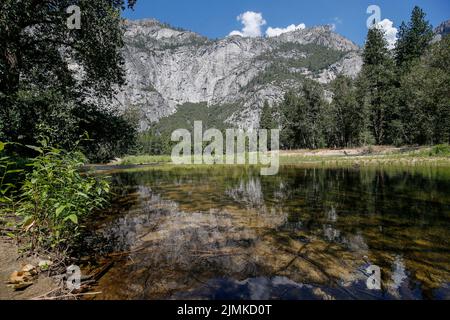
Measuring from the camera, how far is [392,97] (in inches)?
2413

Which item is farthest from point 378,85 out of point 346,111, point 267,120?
point 267,120

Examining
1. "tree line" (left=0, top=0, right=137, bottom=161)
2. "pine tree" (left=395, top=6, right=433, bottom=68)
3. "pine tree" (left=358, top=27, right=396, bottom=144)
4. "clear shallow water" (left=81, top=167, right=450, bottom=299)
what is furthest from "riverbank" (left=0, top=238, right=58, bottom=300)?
"pine tree" (left=395, top=6, right=433, bottom=68)

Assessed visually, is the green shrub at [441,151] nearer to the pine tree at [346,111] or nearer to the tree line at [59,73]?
the pine tree at [346,111]

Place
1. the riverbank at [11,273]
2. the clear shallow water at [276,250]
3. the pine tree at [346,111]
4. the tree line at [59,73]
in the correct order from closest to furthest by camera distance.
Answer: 1. the riverbank at [11,273]
2. the clear shallow water at [276,250]
3. the tree line at [59,73]
4. the pine tree at [346,111]

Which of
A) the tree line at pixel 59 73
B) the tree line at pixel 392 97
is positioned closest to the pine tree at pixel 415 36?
the tree line at pixel 392 97

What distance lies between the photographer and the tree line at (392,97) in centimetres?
4450

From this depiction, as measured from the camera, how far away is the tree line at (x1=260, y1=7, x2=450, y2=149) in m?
44.5

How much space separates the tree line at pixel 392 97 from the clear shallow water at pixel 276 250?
4503cm

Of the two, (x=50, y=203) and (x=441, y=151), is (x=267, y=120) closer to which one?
(x=441, y=151)

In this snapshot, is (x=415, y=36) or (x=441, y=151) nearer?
(x=441, y=151)

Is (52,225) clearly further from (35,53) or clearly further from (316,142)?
(316,142)

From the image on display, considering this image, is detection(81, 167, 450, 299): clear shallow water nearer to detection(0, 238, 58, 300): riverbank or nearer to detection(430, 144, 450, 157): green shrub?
detection(0, 238, 58, 300): riverbank

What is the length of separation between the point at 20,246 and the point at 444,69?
56.6 metres

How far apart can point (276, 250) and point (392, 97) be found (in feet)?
226
